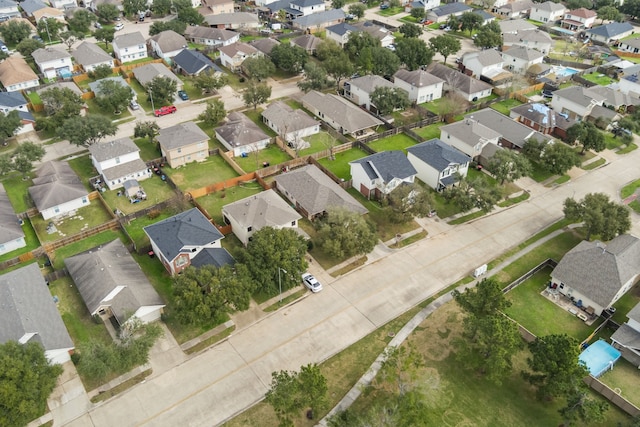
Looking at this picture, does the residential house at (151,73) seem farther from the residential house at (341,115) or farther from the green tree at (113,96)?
the residential house at (341,115)

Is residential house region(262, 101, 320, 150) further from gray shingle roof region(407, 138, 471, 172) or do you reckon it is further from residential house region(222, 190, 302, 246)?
residential house region(222, 190, 302, 246)

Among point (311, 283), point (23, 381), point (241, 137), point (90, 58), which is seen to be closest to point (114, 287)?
point (23, 381)

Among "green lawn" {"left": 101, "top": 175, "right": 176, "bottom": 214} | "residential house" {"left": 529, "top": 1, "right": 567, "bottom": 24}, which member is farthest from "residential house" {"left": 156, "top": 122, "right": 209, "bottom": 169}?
"residential house" {"left": 529, "top": 1, "right": 567, "bottom": 24}

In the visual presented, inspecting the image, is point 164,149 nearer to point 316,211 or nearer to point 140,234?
point 140,234

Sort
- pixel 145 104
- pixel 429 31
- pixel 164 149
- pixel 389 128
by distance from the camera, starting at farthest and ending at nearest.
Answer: pixel 429 31, pixel 145 104, pixel 389 128, pixel 164 149

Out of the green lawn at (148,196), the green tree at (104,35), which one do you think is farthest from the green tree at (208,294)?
the green tree at (104,35)

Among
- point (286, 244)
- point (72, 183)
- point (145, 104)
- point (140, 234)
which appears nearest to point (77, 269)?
point (140, 234)

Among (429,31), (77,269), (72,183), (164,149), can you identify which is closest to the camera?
(77,269)
